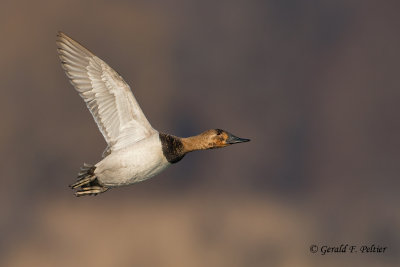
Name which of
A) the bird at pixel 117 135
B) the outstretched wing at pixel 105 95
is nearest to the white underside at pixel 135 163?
the bird at pixel 117 135

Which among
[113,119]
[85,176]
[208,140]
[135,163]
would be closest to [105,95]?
[113,119]

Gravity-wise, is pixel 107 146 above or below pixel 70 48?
below

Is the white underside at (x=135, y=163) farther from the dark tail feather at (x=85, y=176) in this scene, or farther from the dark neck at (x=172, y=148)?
the dark tail feather at (x=85, y=176)

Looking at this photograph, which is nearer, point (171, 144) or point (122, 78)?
point (171, 144)

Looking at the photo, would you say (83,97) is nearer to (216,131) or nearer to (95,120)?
(95,120)

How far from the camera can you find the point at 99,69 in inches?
619

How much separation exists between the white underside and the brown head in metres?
0.67

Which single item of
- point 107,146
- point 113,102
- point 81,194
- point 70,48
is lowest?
point 81,194

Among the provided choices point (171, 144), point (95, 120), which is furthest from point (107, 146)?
point (171, 144)

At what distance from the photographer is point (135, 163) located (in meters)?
14.3

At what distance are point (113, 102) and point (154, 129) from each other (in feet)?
4.03

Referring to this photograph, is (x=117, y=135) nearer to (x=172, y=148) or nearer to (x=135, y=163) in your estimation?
(x=135, y=163)

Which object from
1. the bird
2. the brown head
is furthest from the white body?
the brown head

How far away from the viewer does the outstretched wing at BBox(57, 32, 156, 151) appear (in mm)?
15352
